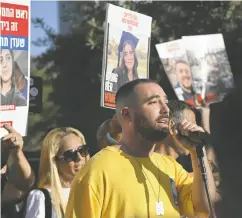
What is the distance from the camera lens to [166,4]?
1072 cm

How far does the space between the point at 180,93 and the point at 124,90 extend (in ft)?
12.7

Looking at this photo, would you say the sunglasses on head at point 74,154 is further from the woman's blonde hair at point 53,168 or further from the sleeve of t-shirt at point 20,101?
the sleeve of t-shirt at point 20,101

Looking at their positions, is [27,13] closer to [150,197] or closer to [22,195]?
[22,195]

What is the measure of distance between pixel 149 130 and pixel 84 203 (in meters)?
0.44

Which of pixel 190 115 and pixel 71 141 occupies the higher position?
pixel 190 115

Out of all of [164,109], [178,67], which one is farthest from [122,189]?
[178,67]

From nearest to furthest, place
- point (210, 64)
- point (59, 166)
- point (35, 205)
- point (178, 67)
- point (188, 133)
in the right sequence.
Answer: point (188, 133) → point (35, 205) → point (59, 166) → point (178, 67) → point (210, 64)

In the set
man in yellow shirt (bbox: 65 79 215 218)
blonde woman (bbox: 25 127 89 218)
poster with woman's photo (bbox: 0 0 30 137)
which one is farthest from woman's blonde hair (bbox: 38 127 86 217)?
man in yellow shirt (bbox: 65 79 215 218)

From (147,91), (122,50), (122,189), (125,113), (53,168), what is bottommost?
(53,168)

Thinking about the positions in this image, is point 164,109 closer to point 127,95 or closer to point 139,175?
point 127,95

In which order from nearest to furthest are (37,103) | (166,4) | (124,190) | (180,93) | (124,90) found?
(124,190)
(124,90)
(37,103)
(180,93)
(166,4)

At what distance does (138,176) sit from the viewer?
3109 millimetres

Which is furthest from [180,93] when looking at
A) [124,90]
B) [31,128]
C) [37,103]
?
[31,128]

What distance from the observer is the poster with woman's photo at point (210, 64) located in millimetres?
7184
